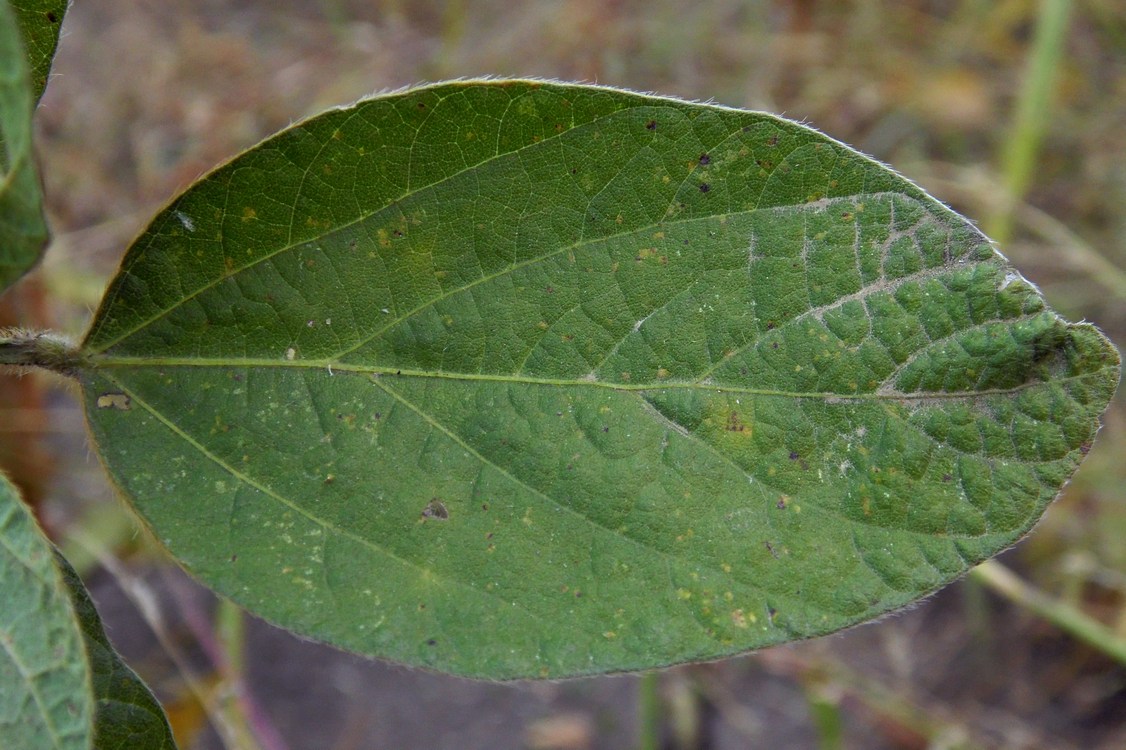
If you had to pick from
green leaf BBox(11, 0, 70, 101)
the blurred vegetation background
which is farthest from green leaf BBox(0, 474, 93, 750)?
the blurred vegetation background

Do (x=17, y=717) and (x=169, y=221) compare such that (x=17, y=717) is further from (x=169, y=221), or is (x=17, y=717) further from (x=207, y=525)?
(x=169, y=221)

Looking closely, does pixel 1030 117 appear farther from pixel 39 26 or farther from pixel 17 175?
pixel 17 175

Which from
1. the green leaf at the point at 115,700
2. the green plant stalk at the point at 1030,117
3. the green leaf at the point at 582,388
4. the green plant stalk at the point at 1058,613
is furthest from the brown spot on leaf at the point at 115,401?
the green plant stalk at the point at 1030,117

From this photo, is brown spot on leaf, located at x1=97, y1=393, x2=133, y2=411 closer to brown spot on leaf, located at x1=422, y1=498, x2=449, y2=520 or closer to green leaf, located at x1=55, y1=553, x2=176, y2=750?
green leaf, located at x1=55, y1=553, x2=176, y2=750

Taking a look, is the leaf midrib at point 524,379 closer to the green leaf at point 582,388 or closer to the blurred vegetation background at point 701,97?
the green leaf at point 582,388

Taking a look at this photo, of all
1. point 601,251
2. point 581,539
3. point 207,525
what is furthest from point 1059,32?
point 207,525
